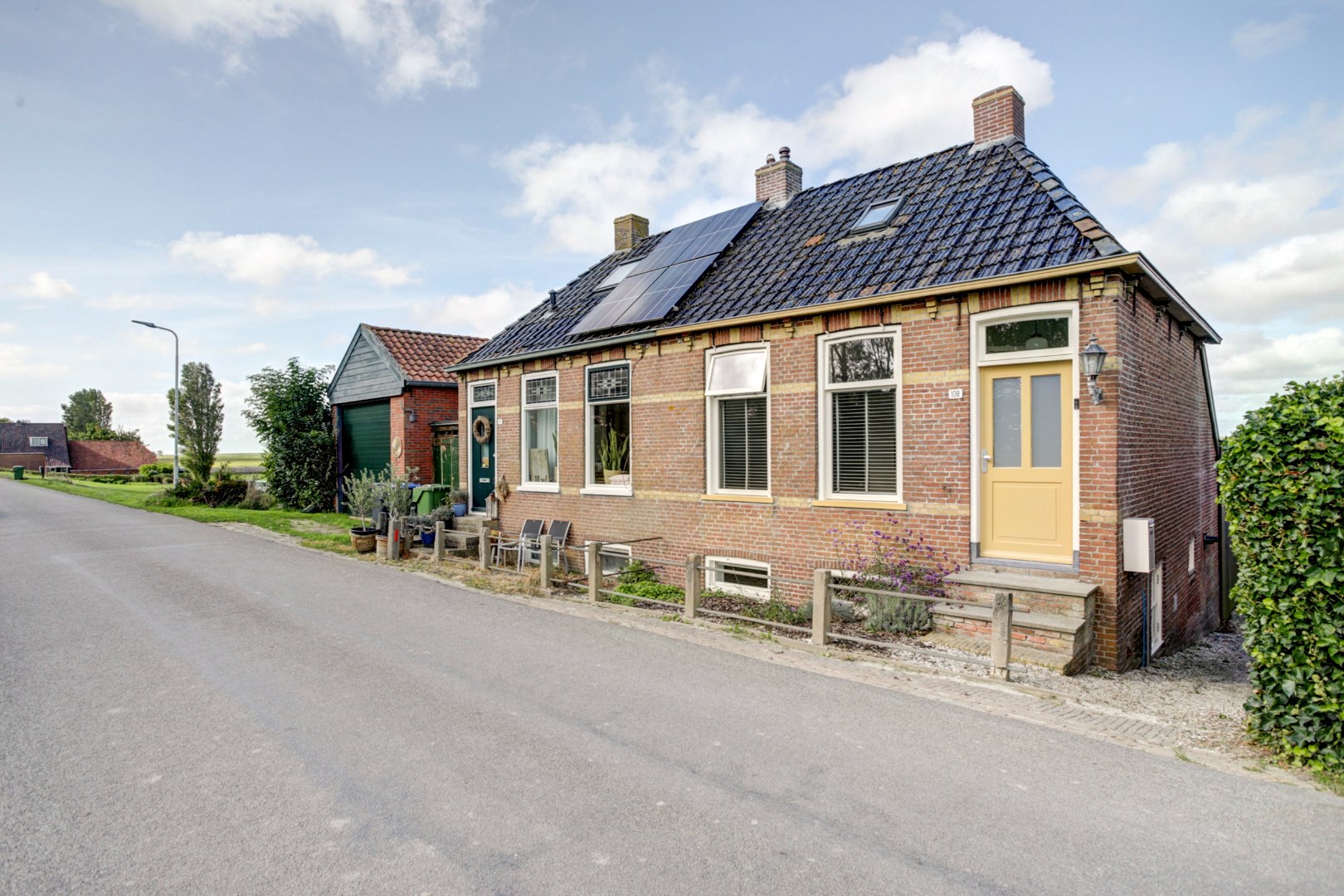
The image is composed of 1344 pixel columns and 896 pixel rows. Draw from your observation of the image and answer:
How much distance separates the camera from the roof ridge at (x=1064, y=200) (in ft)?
24.5

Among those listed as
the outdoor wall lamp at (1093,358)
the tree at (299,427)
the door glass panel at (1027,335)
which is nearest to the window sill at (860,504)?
the door glass panel at (1027,335)

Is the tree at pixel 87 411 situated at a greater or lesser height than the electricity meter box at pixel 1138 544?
greater

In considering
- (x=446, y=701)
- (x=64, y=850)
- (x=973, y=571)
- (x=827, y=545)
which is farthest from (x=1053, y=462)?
(x=64, y=850)

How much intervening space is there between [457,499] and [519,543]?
378 centimetres

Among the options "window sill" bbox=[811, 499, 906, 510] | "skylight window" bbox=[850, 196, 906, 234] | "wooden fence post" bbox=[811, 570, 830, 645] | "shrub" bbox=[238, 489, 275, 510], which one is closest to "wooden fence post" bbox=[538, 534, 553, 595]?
"window sill" bbox=[811, 499, 906, 510]

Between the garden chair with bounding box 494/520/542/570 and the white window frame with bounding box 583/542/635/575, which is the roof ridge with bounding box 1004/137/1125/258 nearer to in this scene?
the white window frame with bounding box 583/542/635/575

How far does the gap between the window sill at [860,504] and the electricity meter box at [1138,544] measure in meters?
2.33

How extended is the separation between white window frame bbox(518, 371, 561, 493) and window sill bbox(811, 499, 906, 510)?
Answer: 18.7ft

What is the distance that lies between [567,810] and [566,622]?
5.00 m

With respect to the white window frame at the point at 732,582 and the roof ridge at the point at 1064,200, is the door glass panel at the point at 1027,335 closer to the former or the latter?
the roof ridge at the point at 1064,200

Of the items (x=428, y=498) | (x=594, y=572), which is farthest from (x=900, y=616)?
(x=428, y=498)

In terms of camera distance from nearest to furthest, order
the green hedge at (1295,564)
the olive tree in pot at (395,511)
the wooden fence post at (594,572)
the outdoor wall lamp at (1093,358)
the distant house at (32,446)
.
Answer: the green hedge at (1295,564), the outdoor wall lamp at (1093,358), the wooden fence post at (594,572), the olive tree in pot at (395,511), the distant house at (32,446)

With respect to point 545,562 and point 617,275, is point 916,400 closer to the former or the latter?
point 545,562

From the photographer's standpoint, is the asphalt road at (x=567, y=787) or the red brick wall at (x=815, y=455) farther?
the red brick wall at (x=815, y=455)
